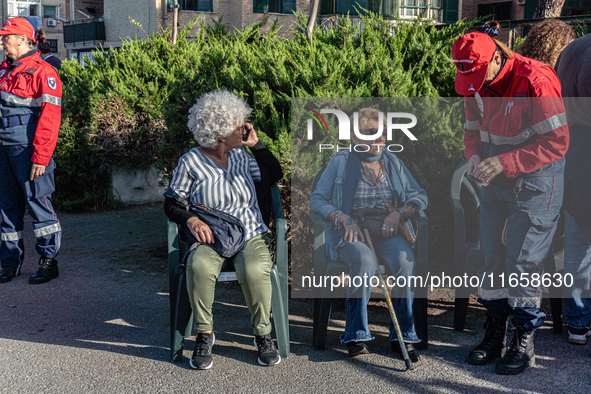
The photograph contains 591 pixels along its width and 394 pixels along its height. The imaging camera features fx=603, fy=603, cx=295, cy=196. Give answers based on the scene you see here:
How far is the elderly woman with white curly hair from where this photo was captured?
3.48m

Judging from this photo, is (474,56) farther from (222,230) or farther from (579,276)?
(222,230)

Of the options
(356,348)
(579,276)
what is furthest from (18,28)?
(579,276)

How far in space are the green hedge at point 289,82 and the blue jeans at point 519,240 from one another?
110 cm

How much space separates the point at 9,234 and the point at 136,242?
62.7 inches

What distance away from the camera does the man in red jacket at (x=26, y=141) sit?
502 centimetres

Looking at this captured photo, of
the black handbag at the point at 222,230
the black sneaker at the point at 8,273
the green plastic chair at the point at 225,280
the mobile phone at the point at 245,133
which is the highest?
the mobile phone at the point at 245,133

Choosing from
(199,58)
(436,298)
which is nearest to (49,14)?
(199,58)

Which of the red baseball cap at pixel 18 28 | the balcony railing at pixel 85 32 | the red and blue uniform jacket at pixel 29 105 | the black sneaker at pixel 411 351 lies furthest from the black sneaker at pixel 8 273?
the balcony railing at pixel 85 32

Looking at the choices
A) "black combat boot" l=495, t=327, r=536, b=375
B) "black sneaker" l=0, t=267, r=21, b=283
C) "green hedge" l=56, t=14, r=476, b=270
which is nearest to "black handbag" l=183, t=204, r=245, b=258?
"green hedge" l=56, t=14, r=476, b=270

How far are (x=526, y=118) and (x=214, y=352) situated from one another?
7.46 feet

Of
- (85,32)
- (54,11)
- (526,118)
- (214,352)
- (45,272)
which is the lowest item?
(214,352)

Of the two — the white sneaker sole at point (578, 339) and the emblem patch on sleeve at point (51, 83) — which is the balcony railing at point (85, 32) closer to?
the emblem patch on sleeve at point (51, 83)

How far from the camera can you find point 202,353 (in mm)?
3480
